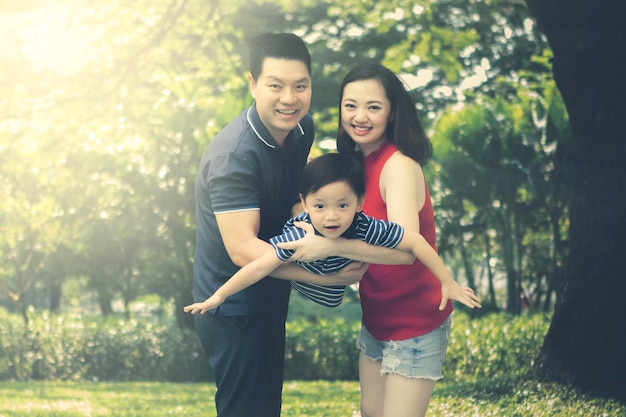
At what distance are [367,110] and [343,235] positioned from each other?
59cm

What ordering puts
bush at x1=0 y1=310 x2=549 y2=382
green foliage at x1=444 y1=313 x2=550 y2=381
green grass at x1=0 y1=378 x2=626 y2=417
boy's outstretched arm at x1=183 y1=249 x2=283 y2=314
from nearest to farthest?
boy's outstretched arm at x1=183 y1=249 x2=283 y2=314, green grass at x1=0 y1=378 x2=626 y2=417, green foliage at x1=444 y1=313 x2=550 y2=381, bush at x1=0 y1=310 x2=549 y2=382

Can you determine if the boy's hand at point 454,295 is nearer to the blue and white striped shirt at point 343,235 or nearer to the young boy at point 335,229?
the young boy at point 335,229

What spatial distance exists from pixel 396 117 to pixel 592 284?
3.83 m

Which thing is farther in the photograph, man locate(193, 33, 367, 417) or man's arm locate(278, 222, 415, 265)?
man locate(193, 33, 367, 417)

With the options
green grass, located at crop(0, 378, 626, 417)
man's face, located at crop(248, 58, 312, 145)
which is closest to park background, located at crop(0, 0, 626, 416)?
green grass, located at crop(0, 378, 626, 417)

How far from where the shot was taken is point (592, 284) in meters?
6.66

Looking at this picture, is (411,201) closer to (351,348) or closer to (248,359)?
(248,359)

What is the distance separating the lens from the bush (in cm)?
1066

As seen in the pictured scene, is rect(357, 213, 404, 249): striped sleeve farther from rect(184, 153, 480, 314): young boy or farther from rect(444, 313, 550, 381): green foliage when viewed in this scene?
rect(444, 313, 550, 381): green foliage

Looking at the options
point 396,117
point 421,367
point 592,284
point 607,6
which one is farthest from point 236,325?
point 607,6

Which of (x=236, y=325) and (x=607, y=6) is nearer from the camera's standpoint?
(x=236, y=325)

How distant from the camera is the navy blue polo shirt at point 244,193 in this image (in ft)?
11.1

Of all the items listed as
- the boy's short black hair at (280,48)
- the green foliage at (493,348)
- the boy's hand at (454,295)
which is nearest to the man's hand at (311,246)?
the boy's hand at (454,295)

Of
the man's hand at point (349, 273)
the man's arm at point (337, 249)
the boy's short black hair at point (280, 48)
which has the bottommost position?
the man's hand at point (349, 273)
